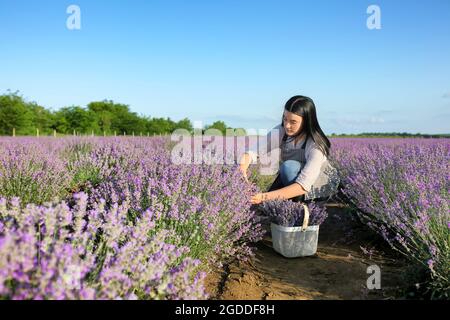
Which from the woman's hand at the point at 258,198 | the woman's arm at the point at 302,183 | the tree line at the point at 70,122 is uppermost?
the tree line at the point at 70,122

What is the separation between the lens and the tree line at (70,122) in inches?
765

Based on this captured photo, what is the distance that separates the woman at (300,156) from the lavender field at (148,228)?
0.93 ft

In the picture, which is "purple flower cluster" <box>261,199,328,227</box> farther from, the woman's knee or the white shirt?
the woman's knee

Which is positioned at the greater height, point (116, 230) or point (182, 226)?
point (116, 230)

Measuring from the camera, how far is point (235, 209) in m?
2.27

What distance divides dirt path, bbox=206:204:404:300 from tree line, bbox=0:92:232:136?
1638 centimetres

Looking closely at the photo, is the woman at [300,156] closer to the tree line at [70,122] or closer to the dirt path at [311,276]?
the dirt path at [311,276]

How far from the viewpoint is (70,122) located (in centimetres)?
2505

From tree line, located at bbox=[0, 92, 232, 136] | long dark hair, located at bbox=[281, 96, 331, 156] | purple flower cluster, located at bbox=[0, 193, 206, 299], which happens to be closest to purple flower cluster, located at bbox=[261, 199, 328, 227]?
long dark hair, located at bbox=[281, 96, 331, 156]

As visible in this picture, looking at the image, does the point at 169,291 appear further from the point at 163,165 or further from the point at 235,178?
the point at 163,165

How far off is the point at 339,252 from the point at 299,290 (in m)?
0.82

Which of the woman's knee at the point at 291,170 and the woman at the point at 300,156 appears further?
the woman's knee at the point at 291,170

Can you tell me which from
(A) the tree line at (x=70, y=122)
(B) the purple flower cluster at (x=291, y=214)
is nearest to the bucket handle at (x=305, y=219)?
(B) the purple flower cluster at (x=291, y=214)
